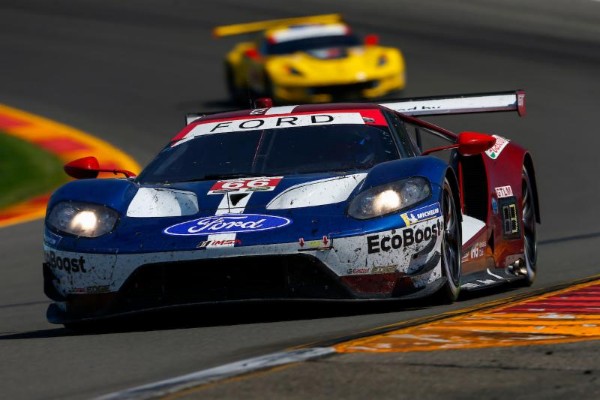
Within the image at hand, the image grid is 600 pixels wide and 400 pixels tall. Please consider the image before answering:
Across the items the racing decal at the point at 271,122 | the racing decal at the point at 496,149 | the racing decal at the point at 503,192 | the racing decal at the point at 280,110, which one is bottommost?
the racing decal at the point at 503,192

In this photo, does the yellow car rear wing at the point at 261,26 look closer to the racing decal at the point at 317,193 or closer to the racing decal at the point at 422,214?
the racing decal at the point at 317,193

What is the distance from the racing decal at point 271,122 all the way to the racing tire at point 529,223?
1439 mm

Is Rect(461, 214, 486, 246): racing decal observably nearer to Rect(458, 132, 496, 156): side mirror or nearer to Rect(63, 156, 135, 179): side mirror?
Rect(458, 132, 496, 156): side mirror

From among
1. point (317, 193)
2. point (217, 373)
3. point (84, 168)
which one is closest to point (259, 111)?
point (84, 168)

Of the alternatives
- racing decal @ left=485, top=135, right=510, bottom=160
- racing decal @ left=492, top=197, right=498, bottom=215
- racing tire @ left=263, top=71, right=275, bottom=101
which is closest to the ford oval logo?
racing decal @ left=492, top=197, right=498, bottom=215

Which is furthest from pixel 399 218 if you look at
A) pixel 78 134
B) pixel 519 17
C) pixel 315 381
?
pixel 519 17

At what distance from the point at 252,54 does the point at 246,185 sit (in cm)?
1389

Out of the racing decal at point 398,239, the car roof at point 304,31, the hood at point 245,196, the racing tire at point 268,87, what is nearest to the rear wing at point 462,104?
the hood at point 245,196

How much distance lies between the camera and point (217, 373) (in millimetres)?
4500

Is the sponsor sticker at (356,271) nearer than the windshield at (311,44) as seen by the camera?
Yes

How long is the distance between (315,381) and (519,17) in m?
21.9

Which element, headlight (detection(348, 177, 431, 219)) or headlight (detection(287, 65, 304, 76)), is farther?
headlight (detection(287, 65, 304, 76))

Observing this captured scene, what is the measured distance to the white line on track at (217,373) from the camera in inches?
168

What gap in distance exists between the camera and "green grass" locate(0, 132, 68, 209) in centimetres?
1334
